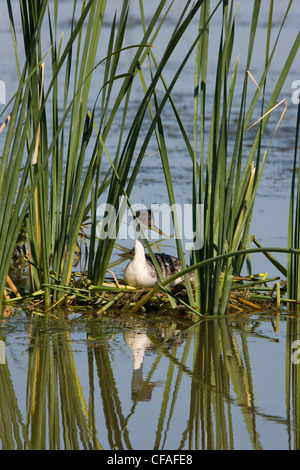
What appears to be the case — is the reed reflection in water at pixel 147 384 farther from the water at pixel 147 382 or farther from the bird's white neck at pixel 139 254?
the bird's white neck at pixel 139 254

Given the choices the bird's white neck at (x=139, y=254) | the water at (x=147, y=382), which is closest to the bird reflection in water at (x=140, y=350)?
the water at (x=147, y=382)

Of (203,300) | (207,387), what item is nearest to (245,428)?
(207,387)

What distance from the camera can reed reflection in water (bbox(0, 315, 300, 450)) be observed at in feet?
7.89

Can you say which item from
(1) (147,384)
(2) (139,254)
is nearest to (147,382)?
(1) (147,384)

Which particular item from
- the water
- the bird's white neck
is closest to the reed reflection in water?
the water

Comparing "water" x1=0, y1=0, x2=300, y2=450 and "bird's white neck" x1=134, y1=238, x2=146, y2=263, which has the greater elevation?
"bird's white neck" x1=134, y1=238, x2=146, y2=263

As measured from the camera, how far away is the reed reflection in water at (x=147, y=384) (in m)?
2.40

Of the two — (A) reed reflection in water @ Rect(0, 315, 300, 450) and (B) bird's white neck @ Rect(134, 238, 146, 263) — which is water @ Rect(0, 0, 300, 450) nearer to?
(A) reed reflection in water @ Rect(0, 315, 300, 450)

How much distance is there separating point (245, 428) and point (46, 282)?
5.77 feet

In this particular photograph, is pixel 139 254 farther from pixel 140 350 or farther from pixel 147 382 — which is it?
pixel 147 382

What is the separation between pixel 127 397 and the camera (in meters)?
2.74

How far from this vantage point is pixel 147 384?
287 centimetres

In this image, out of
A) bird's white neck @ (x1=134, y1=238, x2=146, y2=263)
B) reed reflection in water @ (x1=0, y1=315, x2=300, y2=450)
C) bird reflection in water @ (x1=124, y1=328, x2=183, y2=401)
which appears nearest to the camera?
reed reflection in water @ (x1=0, y1=315, x2=300, y2=450)

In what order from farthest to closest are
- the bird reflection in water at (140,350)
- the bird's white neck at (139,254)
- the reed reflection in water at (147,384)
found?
the bird's white neck at (139,254) → the bird reflection in water at (140,350) → the reed reflection in water at (147,384)
